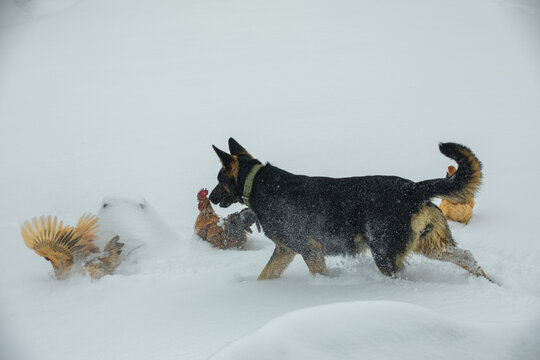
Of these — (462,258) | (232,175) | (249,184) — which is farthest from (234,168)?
(462,258)

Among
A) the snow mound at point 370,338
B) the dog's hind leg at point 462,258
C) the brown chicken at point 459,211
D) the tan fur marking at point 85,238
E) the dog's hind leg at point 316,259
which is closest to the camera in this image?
the snow mound at point 370,338

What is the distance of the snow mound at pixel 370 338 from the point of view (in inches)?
49.7

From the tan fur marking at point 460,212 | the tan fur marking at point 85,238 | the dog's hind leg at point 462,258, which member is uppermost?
the tan fur marking at point 85,238

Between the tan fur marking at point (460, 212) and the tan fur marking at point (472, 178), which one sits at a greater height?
the tan fur marking at point (472, 178)

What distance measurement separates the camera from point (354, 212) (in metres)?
3.33

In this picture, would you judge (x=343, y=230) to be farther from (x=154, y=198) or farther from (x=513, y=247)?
(x=154, y=198)

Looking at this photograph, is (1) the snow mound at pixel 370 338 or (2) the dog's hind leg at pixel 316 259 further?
(2) the dog's hind leg at pixel 316 259

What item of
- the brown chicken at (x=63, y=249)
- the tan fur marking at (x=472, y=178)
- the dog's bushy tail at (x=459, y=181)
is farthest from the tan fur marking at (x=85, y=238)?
the tan fur marking at (x=472, y=178)

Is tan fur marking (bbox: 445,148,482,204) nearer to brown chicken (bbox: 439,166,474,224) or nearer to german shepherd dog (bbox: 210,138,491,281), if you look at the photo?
german shepherd dog (bbox: 210,138,491,281)

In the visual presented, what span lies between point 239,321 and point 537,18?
786 inches

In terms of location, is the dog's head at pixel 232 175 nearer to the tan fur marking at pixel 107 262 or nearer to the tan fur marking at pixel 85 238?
the tan fur marking at pixel 107 262

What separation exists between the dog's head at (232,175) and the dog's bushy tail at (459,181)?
1640mm

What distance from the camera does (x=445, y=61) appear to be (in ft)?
50.2

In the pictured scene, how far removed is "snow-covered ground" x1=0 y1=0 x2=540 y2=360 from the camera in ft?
7.32
